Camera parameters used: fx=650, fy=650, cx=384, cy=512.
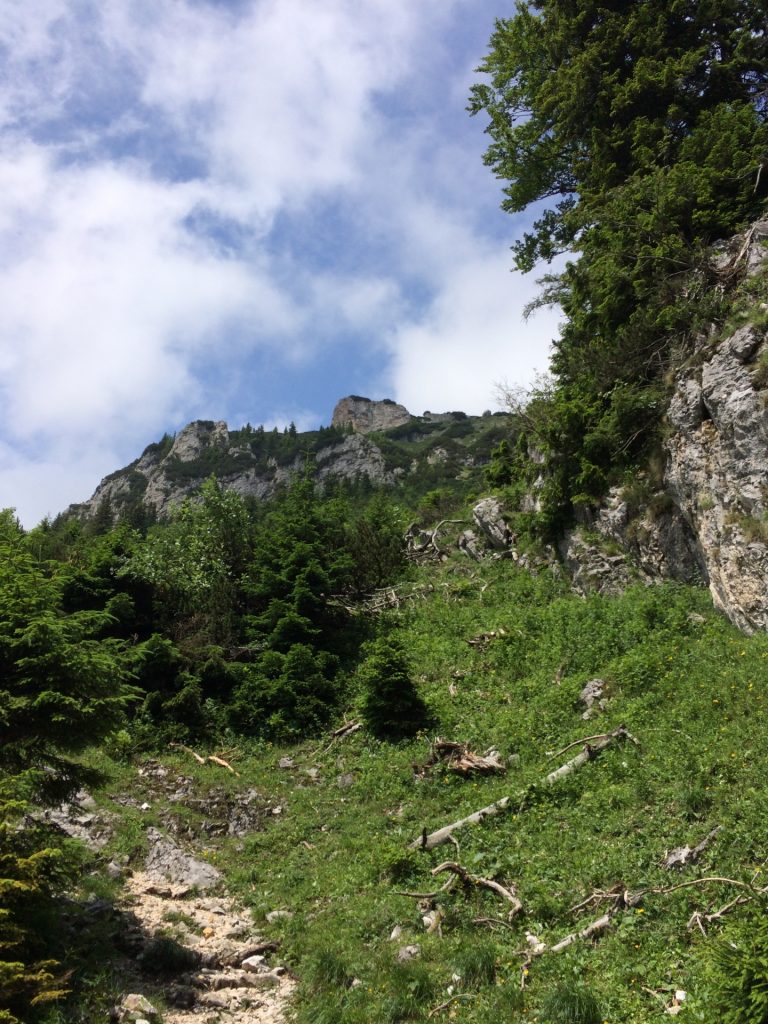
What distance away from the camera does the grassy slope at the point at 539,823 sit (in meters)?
7.21

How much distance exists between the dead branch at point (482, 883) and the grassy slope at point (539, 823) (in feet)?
0.38

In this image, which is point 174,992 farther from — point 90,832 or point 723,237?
point 723,237

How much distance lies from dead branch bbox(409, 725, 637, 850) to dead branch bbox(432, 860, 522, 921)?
646 mm

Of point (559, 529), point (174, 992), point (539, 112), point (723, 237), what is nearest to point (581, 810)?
point (174, 992)

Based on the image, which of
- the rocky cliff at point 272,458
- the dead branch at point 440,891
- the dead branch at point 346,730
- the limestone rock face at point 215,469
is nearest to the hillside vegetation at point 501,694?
the dead branch at point 440,891

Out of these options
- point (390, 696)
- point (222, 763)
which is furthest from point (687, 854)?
point (222, 763)

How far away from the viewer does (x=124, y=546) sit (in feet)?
77.2

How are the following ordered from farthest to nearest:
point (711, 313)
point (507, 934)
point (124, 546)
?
point (124, 546) < point (711, 313) < point (507, 934)

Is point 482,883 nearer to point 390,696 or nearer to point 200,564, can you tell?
point 390,696

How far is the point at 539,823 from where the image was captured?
33.2ft

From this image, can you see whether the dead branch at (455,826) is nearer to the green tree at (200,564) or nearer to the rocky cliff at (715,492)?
the rocky cliff at (715,492)

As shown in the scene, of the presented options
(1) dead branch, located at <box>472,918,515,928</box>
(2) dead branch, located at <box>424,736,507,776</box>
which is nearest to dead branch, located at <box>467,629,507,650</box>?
(2) dead branch, located at <box>424,736,507,776</box>

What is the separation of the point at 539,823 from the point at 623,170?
21.8 meters

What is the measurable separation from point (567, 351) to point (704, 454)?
8016 mm
